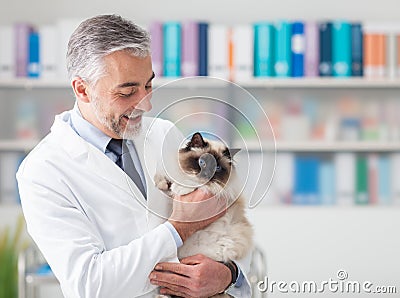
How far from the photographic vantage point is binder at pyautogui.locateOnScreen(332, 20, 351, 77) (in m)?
3.10

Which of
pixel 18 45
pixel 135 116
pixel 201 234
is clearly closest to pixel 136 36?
pixel 135 116

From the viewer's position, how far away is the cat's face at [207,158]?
112 cm

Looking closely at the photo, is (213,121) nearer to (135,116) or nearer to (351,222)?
(135,116)

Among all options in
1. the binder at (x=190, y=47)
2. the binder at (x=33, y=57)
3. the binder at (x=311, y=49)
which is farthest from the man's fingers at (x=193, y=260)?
the binder at (x=33, y=57)

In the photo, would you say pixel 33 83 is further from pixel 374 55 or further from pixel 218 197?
pixel 218 197

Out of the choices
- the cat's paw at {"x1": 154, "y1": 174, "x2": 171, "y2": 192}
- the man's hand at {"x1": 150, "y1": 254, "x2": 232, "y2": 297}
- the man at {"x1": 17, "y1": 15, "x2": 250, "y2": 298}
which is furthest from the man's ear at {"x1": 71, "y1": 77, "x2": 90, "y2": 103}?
the man's hand at {"x1": 150, "y1": 254, "x2": 232, "y2": 297}

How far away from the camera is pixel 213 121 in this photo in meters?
1.15

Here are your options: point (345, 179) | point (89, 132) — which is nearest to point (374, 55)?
point (345, 179)

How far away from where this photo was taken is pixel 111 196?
125cm

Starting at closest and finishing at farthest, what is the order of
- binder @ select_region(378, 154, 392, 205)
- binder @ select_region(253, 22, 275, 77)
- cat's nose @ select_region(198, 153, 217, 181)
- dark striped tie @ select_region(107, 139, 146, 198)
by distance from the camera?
cat's nose @ select_region(198, 153, 217, 181) → dark striped tie @ select_region(107, 139, 146, 198) → binder @ select_region(253, 22, 275, 77) → binder @ select_region(378, 154, 392, 205)

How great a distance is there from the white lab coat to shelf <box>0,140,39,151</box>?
6.48 feet

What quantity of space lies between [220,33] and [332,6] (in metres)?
0.56

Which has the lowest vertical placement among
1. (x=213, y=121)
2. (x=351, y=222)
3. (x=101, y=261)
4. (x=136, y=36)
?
(x=351, y=222)

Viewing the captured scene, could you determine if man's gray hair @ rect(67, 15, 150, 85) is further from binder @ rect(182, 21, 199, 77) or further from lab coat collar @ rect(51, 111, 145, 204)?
binder @ rect(182, 21, 199, 77)
